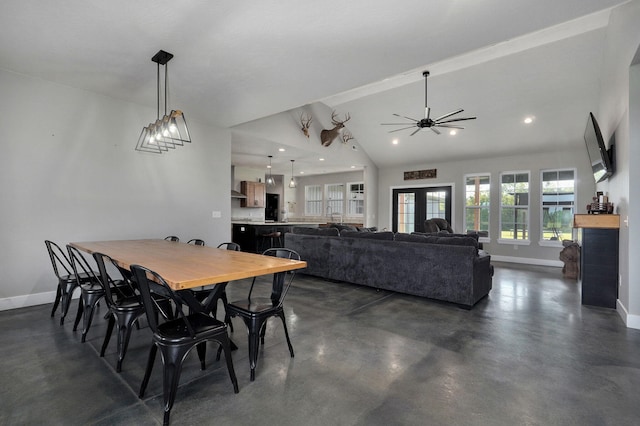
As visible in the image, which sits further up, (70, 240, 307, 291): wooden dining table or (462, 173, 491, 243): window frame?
(462, 173, 491, 243): window frame

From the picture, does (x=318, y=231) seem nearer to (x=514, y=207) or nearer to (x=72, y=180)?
(x=72, y=180)

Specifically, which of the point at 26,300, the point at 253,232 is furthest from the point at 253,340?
the point at 253,232

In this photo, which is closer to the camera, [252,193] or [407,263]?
[407,263]

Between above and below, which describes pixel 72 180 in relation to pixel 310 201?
below

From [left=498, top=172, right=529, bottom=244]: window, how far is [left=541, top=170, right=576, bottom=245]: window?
356 millimetres

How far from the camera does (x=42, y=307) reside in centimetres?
371

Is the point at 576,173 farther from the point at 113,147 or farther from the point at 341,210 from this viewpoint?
the point at 113,147

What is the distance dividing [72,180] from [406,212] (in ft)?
27.1

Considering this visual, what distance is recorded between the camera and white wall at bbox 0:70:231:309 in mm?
3623

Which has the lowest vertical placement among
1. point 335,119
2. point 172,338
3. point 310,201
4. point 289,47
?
point 172,338

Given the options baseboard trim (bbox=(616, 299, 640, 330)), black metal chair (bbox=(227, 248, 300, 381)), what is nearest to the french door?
baseboard trim (bbox=(616, 299, 640, 330))

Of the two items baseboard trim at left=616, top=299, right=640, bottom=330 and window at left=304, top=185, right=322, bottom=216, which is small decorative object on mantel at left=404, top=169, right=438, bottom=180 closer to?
window at left=304, top=185, right=322, bottom=216

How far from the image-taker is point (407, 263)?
435cm

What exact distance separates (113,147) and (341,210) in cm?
805
